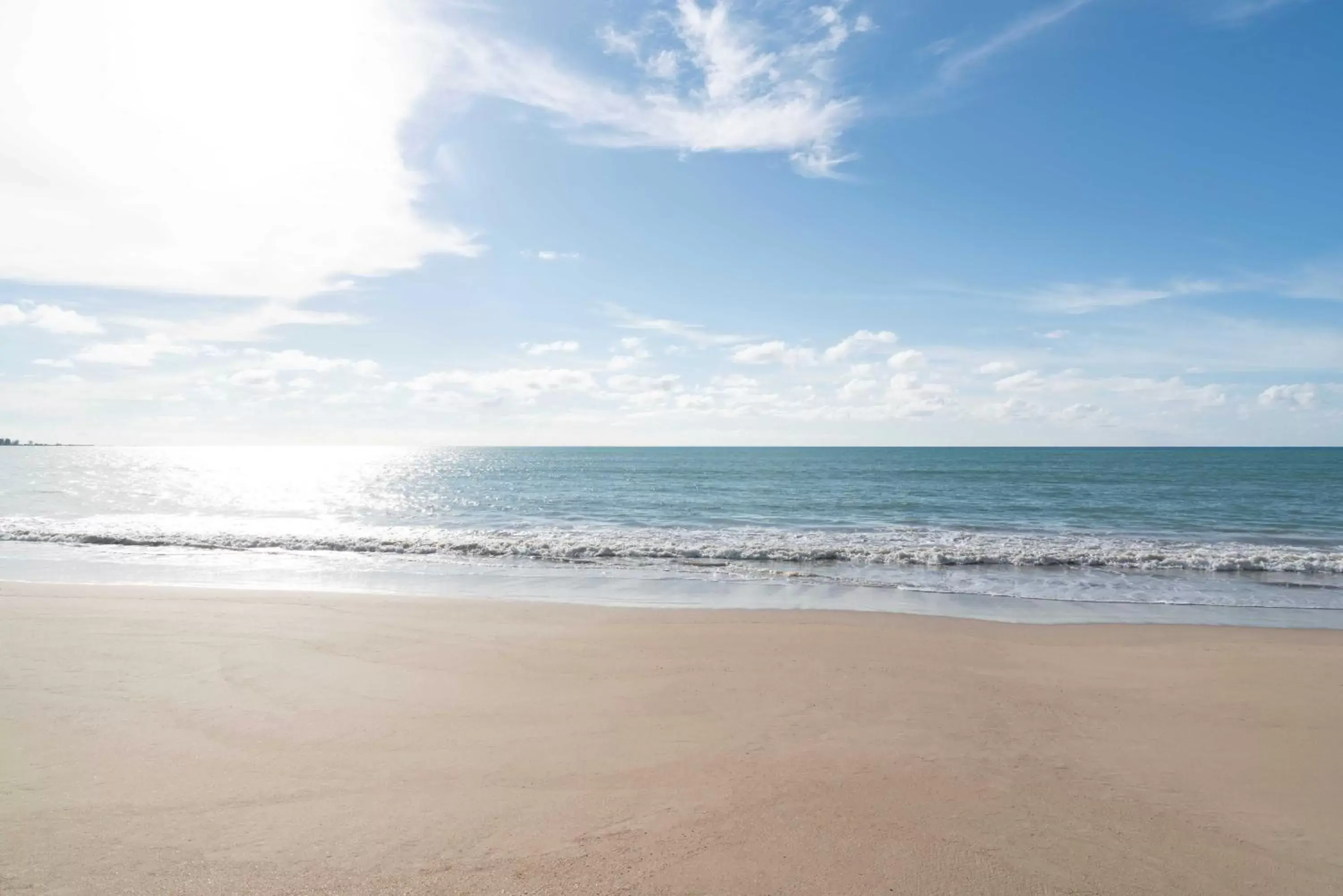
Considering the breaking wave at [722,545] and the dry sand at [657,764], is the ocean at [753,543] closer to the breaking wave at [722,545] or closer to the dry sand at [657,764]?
the breaking wave at [722,545]

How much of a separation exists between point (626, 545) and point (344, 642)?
12143mm

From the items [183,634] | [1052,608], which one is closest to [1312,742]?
[1052,608]

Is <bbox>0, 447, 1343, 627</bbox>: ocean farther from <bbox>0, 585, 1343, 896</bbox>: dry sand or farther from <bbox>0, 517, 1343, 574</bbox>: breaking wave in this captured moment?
<bbox>0, 585, 1343, 896</bbox>: dry sand

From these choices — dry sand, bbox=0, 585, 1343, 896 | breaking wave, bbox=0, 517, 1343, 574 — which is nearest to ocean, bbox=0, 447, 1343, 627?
breaking wave, bbox=0, 517, 1343, 574

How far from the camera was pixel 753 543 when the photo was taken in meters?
21.8

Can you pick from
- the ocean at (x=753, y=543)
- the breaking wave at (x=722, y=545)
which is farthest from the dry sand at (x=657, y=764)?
the breaking wave at (x=722, y=545)

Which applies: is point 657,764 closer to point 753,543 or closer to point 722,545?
point 722,545

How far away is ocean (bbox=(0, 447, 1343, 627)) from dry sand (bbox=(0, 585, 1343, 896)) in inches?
165

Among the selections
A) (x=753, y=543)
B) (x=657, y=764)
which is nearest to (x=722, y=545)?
(x=753, y=543)

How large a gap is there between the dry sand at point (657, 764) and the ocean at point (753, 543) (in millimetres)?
4185

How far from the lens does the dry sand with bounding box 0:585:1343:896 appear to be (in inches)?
176

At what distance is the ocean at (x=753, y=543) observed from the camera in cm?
1472

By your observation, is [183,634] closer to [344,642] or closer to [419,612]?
[344,642]

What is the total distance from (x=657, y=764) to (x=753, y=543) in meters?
16.1
